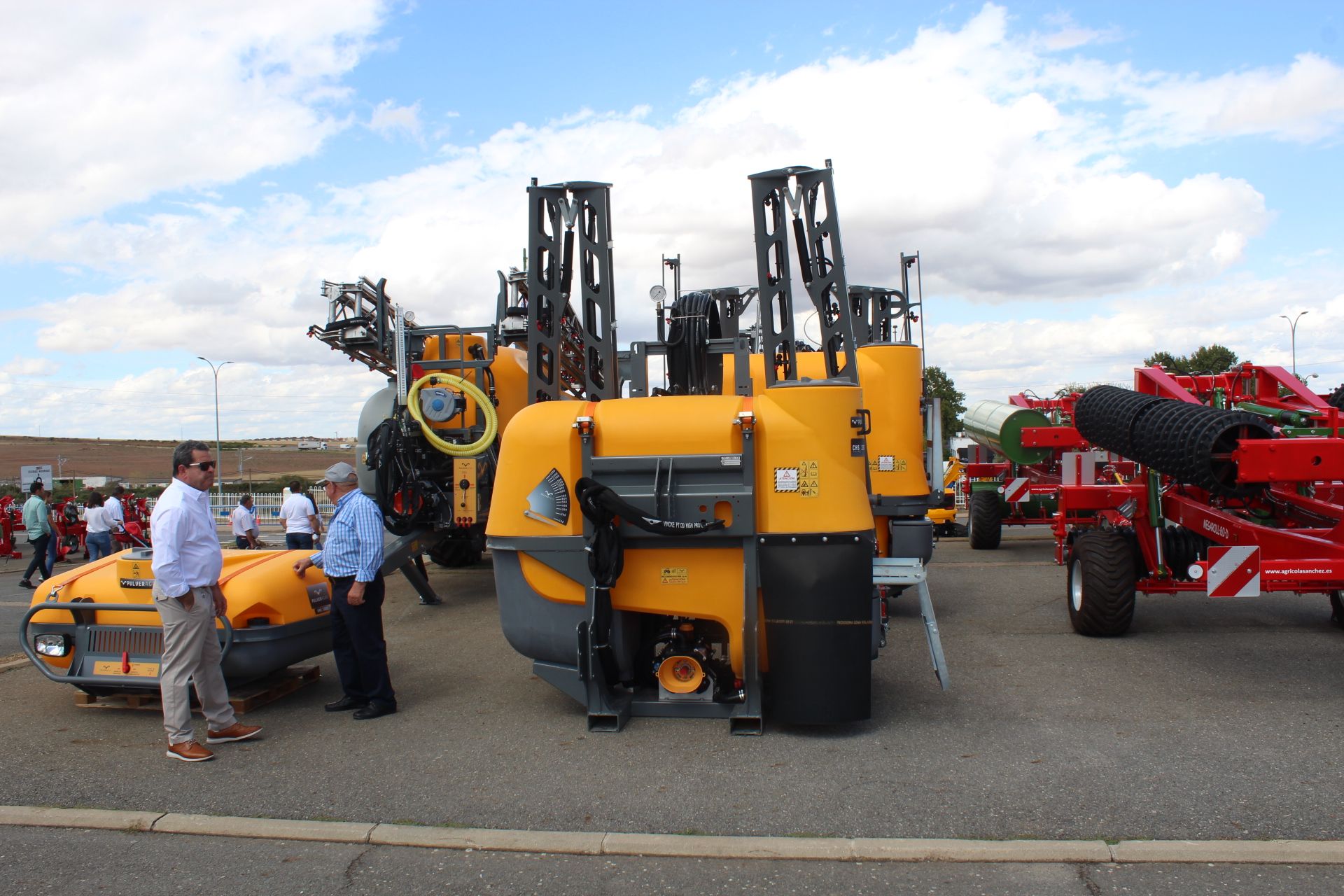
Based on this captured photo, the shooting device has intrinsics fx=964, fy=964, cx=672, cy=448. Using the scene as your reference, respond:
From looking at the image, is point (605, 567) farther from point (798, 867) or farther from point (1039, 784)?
point (1039, 784)

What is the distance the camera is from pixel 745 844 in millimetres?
4258

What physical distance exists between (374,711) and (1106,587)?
20.1 feet

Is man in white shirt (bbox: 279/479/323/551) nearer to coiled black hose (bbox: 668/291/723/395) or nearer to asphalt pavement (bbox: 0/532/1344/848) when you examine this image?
asphalt pavement (bbox: 0/532/1344/848)

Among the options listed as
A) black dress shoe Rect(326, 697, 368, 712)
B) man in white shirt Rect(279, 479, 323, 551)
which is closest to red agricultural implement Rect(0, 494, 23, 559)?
man in white shirt Rect(279, 479, 323, 551)

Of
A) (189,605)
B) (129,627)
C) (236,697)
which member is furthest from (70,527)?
(189,605)

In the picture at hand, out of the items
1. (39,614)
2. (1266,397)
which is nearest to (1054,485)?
(1266,397)

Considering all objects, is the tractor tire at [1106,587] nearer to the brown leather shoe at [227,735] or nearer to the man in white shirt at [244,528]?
the brown leather shoe at [227,735]

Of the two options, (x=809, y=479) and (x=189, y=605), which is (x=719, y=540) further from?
(x=189, y=605)

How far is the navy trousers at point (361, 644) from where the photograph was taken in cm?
638

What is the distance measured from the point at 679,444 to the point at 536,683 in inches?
99.8

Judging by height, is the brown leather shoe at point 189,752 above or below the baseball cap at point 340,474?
below

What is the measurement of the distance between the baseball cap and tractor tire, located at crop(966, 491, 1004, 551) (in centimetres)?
1191

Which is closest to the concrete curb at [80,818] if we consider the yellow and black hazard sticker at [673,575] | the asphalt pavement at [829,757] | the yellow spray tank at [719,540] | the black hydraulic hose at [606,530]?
the asphalt pavement at [829,757]

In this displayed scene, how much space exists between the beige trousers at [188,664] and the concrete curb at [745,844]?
0.93 metres
